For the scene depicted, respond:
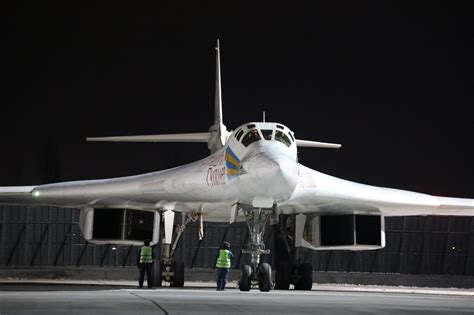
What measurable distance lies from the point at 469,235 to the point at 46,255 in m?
14.3

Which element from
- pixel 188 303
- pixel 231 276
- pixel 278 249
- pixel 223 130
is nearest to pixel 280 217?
pixel 278 249

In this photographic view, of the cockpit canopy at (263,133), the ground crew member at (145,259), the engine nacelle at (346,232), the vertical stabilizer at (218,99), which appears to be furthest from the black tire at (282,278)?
the vertical stabilizer at (218,99)

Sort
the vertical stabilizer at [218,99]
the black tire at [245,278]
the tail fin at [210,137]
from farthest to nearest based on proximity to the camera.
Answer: the vertical stabilizer at [218,99] → the tail fin at [210,137] → the black tire at [245,278]

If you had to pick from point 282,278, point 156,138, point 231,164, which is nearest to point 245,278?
point 231,164

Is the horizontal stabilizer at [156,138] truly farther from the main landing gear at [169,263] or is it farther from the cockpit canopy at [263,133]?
the cockpit canopy at [263,133]

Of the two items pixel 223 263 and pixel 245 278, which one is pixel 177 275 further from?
pixel 245 278

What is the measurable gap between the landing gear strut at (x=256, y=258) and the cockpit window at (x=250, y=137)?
1.31 m

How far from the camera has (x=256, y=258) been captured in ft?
55.1

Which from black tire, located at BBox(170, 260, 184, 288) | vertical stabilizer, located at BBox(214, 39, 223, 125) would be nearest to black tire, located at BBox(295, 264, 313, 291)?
black tire, located at BBox(170, 260, 184, 288)

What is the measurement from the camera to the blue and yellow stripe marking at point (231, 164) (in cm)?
1688

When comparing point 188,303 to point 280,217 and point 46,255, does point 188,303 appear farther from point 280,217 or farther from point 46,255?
point 46,255

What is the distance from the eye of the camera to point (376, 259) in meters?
32.1

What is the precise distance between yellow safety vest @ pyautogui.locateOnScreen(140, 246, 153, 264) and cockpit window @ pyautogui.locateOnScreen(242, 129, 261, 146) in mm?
3661

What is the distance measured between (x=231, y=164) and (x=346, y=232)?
3846mm
